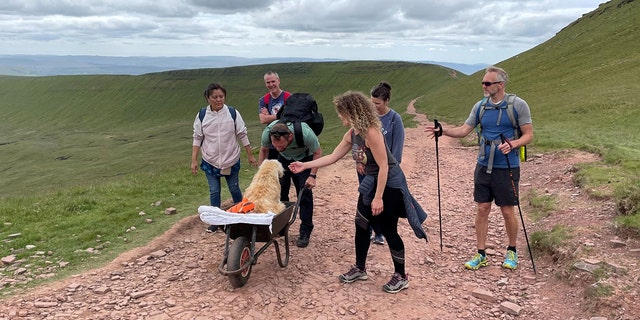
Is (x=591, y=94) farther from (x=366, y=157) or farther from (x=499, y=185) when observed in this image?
(x=366, y=157)

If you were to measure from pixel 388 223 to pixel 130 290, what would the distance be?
3.74 metres

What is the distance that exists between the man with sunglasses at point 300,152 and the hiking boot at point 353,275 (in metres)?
1.42

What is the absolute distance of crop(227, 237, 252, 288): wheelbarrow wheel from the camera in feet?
18.6

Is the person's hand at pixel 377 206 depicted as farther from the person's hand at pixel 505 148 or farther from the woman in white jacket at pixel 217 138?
the woman in white jacket at pixel 217 138

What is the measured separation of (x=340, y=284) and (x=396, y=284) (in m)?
0.80

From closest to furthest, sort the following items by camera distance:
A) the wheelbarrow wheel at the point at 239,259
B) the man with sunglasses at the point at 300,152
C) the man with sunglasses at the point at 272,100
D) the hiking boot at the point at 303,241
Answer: the wheelbarrow wheel at the point at 239,259 < the man with sunglasses at the point at 300,152 < the hiking boot at the point at 303,241 < the man with sunglasses at the point at 272,100

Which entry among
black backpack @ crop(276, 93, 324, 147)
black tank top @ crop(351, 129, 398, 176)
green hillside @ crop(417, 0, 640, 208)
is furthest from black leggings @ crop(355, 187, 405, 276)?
green hillside @ crop(417, 0, 640, 208)

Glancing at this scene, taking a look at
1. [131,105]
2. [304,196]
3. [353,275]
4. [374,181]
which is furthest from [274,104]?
[131,105]

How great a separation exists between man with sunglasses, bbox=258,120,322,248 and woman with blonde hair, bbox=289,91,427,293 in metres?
0.78

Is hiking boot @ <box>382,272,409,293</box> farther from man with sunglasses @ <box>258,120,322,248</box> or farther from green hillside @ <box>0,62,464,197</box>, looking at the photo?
green hillside @ <box>0,62,464,197</box>

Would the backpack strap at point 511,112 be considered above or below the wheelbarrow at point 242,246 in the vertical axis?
above

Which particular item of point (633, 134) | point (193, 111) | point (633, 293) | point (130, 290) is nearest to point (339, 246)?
point (130, 290)

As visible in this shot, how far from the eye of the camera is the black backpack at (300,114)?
698 cm

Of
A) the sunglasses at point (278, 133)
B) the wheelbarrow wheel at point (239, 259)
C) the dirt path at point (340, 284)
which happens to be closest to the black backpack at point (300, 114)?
the sunglasses at point (278, 133)
